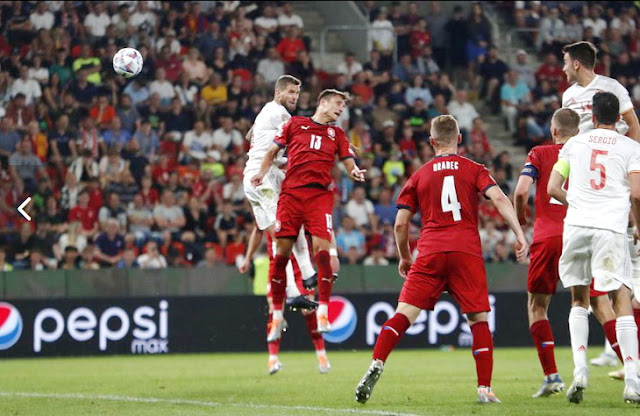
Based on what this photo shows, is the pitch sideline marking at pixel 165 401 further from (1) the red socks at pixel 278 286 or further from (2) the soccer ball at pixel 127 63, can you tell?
(2) the soccer ball at pixel 127 63

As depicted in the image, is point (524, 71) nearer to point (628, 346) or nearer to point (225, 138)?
point (225, 138)

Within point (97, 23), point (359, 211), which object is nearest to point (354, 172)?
point (359, 211)

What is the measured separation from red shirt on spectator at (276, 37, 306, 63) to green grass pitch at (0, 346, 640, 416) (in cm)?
821

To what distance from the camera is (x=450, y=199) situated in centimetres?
912

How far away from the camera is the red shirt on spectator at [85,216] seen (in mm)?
18938

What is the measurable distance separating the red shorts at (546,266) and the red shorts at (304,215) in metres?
2.79

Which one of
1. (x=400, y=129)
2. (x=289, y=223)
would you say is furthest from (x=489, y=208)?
(x=289, y=223)

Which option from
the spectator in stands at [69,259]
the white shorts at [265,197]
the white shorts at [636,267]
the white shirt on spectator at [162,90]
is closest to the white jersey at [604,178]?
the white shorts at [636,267]

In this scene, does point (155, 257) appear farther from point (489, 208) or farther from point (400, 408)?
point (400, 408)

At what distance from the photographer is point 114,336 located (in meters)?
→ 17.7

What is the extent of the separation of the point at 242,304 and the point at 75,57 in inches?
240

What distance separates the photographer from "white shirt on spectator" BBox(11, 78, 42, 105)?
67.8 ft

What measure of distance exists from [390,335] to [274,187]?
443 centimetres

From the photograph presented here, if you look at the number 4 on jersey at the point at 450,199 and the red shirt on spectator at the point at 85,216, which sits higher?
the red shirt on spectator at the point at 85,216
